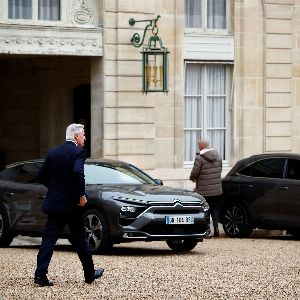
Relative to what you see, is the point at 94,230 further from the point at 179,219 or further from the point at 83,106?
the point at 83,106

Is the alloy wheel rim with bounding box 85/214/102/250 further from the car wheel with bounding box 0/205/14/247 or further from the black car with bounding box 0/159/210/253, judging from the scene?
the car wheel with bounding box 0/205/14/247

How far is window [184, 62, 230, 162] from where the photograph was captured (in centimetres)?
3008

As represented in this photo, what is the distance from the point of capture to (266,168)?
23.6 metres

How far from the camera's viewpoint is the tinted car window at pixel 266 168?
2330 centimetres

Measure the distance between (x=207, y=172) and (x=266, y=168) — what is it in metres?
1.10

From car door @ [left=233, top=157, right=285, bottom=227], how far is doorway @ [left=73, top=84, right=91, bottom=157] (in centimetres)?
801

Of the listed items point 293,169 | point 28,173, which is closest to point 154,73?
point 293,169

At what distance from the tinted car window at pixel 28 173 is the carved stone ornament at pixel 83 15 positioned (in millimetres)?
7954

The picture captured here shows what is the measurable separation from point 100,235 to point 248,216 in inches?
209

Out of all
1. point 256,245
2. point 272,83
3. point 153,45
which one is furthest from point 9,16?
point 256,245

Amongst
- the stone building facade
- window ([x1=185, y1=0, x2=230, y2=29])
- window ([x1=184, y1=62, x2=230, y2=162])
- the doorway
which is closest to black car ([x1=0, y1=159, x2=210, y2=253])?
the stone building facade

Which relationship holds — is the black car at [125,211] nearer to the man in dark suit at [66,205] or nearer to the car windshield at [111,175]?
the car windshield at [111,175]

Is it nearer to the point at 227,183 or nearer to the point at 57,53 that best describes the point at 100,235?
the point at 227,183

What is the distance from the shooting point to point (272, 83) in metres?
30.8
